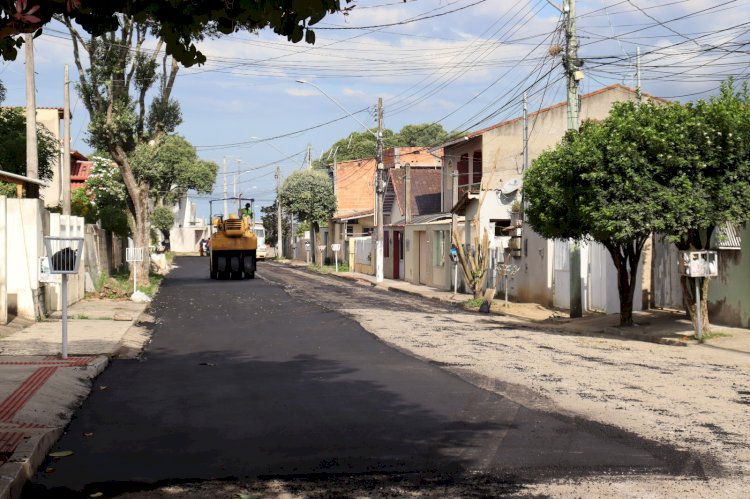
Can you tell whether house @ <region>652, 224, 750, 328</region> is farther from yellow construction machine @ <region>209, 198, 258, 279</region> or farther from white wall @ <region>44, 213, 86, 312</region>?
yellow construction machine @ <region>209, 198, 258, 279</region>

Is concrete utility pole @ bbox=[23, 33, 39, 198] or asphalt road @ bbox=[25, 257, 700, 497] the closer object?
asphalt road @ bbox=[25, 257, 700, 497]

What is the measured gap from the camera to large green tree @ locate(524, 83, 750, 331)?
17.5 metres

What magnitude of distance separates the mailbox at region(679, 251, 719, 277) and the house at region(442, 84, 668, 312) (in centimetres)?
388

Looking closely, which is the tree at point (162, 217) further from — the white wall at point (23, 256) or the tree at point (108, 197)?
the white wall at point (23, 256)

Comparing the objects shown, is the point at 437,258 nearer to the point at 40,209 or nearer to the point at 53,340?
the point at 40,209

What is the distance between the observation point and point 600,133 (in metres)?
19.1

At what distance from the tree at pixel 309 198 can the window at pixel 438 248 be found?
110 ft

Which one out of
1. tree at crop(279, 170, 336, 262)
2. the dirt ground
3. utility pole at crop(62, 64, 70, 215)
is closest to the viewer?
the dirt ground

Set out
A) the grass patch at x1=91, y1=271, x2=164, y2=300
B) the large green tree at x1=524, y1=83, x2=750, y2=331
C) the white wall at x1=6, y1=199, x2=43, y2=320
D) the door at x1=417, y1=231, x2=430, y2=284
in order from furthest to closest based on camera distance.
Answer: the door at x1=417, y1=231, x2=430, y2=284
the grass patch at x1=91, y1=271, x2=164, y2=300
the white wall at x1=6, y1=199, x2=43, y2=320
the large green tree at x1=524, y1=83, x2=750, y2=331

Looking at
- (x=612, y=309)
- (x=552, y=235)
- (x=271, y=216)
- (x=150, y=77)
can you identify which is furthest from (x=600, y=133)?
(x=271, y=216)

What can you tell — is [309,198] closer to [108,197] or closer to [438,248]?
[108,197]

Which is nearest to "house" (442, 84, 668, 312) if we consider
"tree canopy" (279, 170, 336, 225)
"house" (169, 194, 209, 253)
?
"tree canopy" (279, 170, 336, 225)

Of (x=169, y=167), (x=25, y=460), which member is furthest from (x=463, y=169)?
(x=25, y=460)

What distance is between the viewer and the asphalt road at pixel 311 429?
25.7 feet
